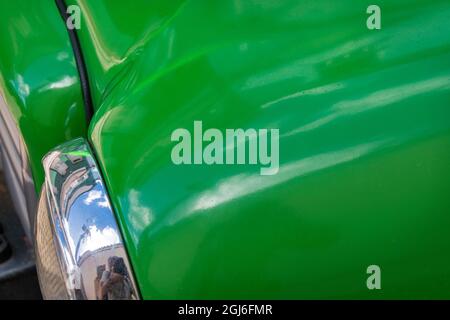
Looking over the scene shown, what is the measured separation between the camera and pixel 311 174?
1029mm

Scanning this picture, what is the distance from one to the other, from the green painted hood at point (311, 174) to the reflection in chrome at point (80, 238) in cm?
3

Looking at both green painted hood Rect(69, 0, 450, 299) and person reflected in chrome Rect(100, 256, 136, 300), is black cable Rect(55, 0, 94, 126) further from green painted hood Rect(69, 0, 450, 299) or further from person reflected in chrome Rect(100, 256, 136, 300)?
person reflected in chrome Rect(100, 256, 136, 300)

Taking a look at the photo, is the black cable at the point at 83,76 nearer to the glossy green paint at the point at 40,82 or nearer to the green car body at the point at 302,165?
the glossy green paint at the point at 40,82

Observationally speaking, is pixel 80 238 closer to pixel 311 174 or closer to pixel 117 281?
pixel 117 281

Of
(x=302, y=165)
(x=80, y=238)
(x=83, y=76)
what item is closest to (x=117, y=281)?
(x=80, y=238)

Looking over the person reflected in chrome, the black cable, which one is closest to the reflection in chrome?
the person reflected in chrome

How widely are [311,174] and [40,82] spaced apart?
65cm

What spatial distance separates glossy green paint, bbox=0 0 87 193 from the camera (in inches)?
57.0

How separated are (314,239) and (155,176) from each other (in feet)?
0.80

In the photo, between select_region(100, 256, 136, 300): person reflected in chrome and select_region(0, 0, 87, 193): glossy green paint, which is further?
select_region(0, 0, 87, 193): glossy green paint

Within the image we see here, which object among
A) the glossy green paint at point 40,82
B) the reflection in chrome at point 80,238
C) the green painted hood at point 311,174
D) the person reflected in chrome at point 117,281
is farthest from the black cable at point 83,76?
the person reflected in chrome at point 117,281

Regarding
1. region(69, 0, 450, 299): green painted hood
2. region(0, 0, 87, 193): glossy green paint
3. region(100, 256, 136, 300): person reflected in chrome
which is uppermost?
region(0, 0, 87, 193): glossy green paint

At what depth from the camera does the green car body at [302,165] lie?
104 cm
